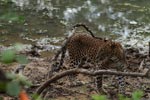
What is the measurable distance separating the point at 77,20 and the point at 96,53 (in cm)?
501

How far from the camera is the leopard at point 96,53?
6.50 metres

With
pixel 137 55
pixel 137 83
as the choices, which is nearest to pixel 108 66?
pixel 137 83

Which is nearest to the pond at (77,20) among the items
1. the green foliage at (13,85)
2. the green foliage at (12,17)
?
the green foliage at (12,17)

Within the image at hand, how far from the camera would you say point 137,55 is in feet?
26.5

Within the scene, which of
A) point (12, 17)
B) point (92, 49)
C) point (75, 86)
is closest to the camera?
point (12, 17)

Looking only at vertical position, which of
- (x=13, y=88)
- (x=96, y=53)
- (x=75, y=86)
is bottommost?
(x=75, y=86)

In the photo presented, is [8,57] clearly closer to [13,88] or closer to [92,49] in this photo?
[13,88]

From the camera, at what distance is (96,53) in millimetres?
6707

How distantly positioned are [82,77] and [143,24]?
15.0ft

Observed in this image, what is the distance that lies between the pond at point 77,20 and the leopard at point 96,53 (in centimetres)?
236

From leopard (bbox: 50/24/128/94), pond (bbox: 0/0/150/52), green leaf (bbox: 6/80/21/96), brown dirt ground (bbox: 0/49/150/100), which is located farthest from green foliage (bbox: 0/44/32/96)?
pond (bbox: 0/0/150/52)

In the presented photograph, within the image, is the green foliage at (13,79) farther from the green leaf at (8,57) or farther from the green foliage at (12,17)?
the green foliage at (12,17)

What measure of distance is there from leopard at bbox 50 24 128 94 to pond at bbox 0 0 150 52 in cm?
236

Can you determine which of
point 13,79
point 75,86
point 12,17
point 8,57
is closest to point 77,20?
point 75,86
